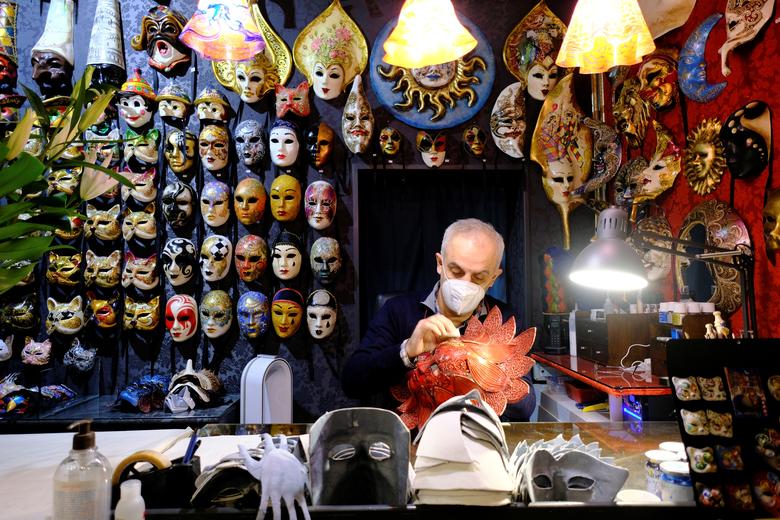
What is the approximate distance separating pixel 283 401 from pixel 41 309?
7.64 ft

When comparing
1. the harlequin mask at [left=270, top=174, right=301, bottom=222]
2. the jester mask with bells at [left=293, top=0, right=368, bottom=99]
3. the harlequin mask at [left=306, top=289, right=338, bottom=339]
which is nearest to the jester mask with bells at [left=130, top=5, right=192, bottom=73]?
the jester mask with bells at [left=293, top=0, right=368, bottom=99]

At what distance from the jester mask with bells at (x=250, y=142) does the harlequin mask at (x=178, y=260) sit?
34.4 inches

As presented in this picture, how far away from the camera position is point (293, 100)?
4109mm

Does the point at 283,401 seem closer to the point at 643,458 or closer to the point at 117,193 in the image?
the point at 117,193

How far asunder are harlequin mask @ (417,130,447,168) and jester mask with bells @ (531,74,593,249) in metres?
0.80

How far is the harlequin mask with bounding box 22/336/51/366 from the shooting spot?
3832mm

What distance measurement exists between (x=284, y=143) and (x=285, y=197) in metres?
0.45

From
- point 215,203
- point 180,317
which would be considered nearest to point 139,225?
point 215,203

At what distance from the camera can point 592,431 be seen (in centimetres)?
151

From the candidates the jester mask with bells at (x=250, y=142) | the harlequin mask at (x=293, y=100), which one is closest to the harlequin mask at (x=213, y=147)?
the jester mask with bells at (x=250, y=142)

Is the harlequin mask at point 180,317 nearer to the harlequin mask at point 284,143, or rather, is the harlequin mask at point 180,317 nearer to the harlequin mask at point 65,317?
the harlequin mask at point 65,317

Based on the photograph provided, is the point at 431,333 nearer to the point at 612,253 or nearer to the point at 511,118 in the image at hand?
the point at 612,253

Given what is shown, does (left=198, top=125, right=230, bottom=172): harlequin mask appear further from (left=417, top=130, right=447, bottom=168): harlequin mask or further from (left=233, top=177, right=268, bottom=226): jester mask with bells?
(left=417, top=130, right=447, bottom=168): harlequin mask

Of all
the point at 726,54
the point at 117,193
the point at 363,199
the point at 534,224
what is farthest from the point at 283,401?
the point at 726,54
